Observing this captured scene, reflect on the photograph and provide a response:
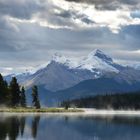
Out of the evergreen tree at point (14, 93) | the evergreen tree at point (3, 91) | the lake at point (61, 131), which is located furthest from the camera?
the evergreen tree at point (14, 93)

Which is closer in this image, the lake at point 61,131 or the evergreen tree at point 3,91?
the lake at point 61,131

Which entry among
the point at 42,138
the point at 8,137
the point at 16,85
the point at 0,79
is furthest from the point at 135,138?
the point at 16,85

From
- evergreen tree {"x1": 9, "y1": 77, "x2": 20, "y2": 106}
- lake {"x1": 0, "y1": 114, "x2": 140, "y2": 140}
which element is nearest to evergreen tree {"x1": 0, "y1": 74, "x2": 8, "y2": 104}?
evergreen tree {"x1": 9, "y1": 77, "x2": 20, "y2": 106}

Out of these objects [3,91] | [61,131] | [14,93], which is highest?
[3,91]

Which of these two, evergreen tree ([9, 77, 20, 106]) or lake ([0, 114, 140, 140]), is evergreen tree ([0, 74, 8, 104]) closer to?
evergreen tree ([9, 77, 20, 106])

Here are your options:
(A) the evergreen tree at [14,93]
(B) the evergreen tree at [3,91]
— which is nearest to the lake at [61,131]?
(B) the evergreen tree at [3,91]

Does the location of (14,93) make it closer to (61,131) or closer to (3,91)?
(3,91)

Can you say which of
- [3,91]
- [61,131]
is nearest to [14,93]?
[3,91]

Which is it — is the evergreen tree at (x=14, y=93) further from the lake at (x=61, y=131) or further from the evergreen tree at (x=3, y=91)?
the lake at (x=61, y=131)

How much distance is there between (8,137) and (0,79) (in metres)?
105

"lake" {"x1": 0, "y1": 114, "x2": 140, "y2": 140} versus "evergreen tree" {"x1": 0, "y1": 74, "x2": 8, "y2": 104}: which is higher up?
"evergreen tree" {"x1": 0, "y1": 74, "x2": 8, "y2": 104}

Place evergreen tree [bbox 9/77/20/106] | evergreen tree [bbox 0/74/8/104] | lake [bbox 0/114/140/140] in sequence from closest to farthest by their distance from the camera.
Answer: lake [bbox 0/114/140/140]
evergreen tree [bbox 0/74/8/104]
evergreen tree [bbox 9/77/20/106]

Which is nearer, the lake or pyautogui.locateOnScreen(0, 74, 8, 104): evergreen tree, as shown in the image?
the lake

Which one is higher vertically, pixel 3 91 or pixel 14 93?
pixel 3 91
